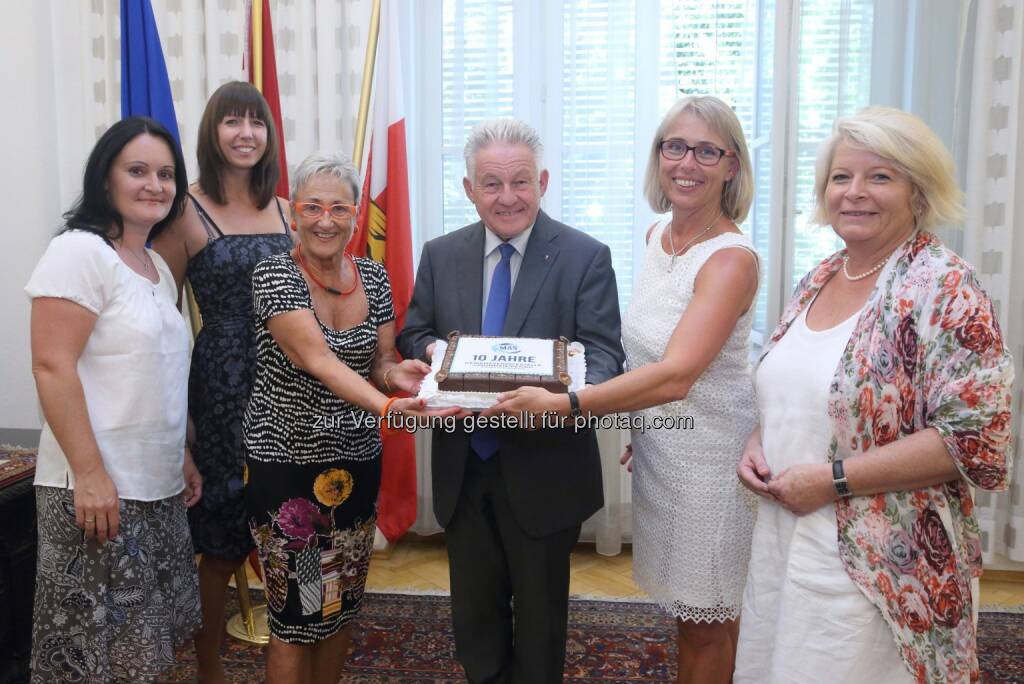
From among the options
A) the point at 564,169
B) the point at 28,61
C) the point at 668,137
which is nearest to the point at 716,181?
the point at 668,137

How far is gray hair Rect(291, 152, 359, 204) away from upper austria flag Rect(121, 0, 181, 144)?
1.40 m

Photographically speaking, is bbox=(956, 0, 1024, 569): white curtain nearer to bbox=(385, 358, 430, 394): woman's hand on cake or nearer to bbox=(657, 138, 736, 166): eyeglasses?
bbox=(657, 138, 736, 166): eyeglasses

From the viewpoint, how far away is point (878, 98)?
3.43 m

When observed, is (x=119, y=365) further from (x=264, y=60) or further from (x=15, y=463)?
(x=264, y=60)

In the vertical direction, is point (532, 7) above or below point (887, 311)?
above

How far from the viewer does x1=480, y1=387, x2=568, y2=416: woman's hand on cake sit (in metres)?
1.69

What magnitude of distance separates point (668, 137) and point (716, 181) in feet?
0.54

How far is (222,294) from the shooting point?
2.30 m

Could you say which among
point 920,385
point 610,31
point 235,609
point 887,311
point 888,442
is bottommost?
point 235,609

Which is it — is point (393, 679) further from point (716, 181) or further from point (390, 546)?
point (716, 181)

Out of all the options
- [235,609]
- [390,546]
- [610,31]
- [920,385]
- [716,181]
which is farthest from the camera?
[390,546]

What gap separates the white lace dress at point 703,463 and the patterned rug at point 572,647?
1020 mm

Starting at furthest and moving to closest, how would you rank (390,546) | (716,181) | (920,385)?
(390,546) < (716,181) < (920,385)

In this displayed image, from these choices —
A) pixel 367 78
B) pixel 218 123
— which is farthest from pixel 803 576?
pixel 367 78
